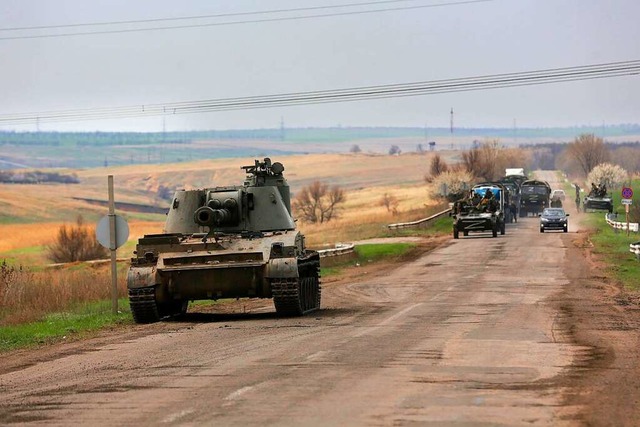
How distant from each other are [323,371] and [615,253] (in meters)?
35.3

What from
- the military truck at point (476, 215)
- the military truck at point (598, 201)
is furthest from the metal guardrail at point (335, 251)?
the military truck at point (598, 201)

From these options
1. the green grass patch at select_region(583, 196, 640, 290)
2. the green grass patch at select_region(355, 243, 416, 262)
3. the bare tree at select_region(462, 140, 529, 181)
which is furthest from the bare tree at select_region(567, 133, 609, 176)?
the green grass patch at select_region(355, 243, 416, 262)

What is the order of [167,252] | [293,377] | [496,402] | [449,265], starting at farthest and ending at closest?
[449,265]
[167,252]
[293,377]
[496,402]

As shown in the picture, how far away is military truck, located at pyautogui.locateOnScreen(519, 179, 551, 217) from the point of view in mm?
89750

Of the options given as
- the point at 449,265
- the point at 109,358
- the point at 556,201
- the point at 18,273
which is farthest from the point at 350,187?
the point at 109,358

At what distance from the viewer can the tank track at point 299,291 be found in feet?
74.7

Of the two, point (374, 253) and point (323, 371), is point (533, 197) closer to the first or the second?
point (374, 253)

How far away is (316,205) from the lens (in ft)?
369

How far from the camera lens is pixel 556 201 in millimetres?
92688

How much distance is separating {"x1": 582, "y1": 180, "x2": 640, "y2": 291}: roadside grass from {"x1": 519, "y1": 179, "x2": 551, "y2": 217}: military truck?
8.40m

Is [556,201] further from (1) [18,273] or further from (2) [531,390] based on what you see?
(2) [531,390]

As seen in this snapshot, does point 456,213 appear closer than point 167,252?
No

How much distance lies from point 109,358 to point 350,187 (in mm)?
163902

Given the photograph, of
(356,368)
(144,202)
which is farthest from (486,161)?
(356,368)
